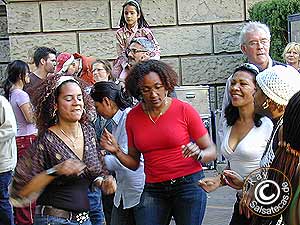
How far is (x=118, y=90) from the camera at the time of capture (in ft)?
20.4

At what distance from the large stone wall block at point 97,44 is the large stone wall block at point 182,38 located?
31.8 inches

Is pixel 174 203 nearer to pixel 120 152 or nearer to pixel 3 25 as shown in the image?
pixel 120 152

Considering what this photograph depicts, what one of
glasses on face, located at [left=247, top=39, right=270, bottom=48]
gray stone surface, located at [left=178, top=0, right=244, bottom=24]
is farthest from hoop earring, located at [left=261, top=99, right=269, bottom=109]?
gray stone surface, located at [left=178, top=0, right=244, bottom=24]

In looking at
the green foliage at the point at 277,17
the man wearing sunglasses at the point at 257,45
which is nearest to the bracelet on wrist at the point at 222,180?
the man wearing sunglasses at the point at 257,45

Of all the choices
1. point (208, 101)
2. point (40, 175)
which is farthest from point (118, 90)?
Answer: point (208, 101)

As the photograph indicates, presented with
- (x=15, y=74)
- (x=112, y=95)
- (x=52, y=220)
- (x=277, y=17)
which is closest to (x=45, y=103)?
(x=52, y=220)

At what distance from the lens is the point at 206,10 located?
1223 centimetres

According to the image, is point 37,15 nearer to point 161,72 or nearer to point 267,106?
point 161,72

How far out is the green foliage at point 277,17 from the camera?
37.8 ft

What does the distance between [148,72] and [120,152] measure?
641mm

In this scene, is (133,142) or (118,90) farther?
(118,90)

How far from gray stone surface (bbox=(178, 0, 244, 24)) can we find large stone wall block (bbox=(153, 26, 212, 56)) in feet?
0.49

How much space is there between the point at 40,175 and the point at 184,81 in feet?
25.7

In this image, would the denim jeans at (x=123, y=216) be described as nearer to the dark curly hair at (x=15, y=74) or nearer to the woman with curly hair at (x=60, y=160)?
the woman with curly hair at (x=60, y=160)
